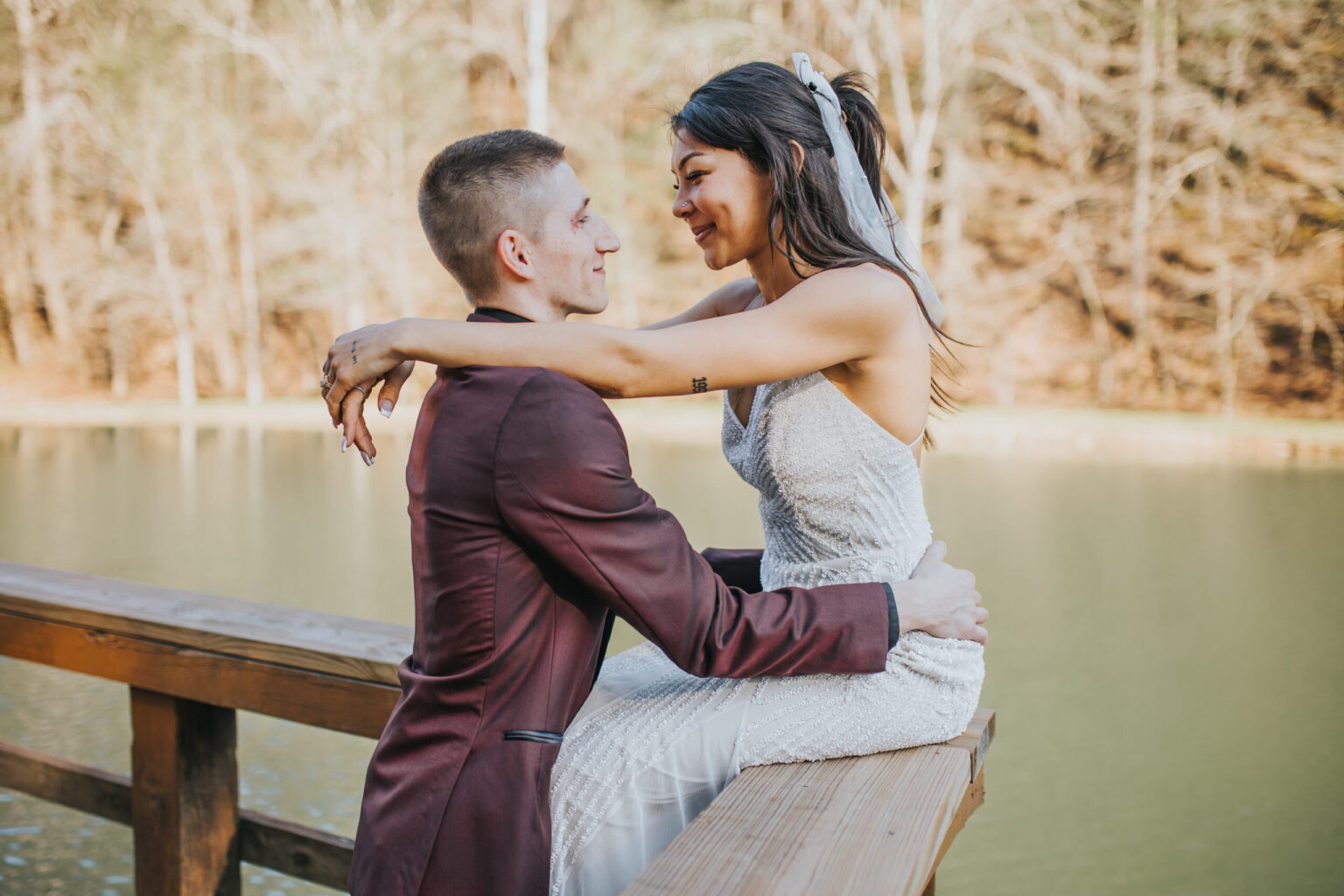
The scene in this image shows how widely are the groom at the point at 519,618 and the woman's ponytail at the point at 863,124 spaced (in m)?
0.73

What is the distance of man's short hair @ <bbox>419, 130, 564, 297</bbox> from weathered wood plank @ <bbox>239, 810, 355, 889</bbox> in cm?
105

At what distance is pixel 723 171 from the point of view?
1602 millimetres

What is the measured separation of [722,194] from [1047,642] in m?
3.43

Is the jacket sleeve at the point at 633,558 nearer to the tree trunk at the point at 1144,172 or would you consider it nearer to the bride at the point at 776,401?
the bride at the point at 776,401

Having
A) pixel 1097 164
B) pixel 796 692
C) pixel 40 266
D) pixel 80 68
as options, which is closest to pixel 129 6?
pixel 80 68

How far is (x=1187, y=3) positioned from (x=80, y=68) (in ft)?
51.0

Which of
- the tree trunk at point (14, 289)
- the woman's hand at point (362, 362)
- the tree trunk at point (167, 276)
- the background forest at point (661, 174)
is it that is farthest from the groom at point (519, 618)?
the tree trunk at point (14, 289)

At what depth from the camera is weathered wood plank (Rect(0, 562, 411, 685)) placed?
1620 mm

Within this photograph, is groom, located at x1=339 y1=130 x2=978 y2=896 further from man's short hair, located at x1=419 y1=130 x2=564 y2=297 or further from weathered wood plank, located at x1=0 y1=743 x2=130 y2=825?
weathered wood plank, located at x1=0 y1=743 x2=130 y2=825

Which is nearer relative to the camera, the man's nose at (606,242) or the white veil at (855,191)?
the man's nose at (606,242)

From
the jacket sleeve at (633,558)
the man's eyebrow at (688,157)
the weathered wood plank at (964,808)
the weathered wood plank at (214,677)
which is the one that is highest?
the man's eyebrow at (688,157)

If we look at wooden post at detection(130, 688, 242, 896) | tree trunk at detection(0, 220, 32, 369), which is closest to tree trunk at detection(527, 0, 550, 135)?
tree trunk at detection(0, 220, 32, 369)

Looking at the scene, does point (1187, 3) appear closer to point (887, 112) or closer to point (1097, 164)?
point (1097, 164)

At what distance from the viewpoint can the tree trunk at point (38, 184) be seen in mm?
15727
